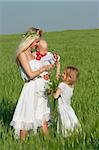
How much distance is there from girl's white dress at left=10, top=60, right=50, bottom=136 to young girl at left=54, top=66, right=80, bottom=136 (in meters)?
0.21

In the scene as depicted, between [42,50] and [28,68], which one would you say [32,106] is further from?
[42,50]

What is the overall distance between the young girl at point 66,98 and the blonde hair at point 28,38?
20.3 inches

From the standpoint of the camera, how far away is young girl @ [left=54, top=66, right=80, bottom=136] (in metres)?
5.89

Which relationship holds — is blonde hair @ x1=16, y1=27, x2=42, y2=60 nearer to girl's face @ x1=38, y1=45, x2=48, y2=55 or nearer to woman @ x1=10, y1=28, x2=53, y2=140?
woman @ x1=10, y1=28, x2=53, y2=140

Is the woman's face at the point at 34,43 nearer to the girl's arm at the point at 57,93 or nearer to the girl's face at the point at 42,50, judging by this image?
the girl's face at the point at 42,50

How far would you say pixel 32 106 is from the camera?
5922 millimetres

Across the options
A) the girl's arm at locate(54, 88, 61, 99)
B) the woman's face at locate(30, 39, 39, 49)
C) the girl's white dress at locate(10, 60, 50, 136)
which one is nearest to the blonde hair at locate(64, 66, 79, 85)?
the girl's arm at locate(54, 88, 61, 99)

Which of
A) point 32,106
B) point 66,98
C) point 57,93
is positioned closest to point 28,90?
point 32,106

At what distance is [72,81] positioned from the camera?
591cm

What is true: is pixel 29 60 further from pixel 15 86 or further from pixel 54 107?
pixel 15 86

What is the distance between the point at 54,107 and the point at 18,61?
2.37 feet

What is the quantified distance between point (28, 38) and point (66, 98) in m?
0.83

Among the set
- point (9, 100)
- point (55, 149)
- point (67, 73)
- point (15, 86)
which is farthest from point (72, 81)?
point (15, 86)

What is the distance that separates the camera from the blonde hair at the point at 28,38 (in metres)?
5.86
